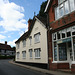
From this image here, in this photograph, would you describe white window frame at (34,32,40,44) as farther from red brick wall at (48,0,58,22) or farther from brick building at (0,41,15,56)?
brick building at (0,41,15,56)

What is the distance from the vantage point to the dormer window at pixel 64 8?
12.3 meters

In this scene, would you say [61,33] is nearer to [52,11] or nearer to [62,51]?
[62,51]

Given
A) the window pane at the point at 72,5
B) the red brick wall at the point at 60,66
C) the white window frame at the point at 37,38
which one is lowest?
the red brick wall at the point at 60,66

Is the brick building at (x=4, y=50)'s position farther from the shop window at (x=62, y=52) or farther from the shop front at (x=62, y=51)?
the shop window at (x=62, y=52)

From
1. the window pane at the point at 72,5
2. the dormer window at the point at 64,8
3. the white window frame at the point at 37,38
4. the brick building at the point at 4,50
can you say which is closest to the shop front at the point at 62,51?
the dormer window at the point at 64,8

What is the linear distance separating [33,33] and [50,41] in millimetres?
6351

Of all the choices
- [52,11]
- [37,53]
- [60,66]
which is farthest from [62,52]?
[37,53]

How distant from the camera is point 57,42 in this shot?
46.4 feet

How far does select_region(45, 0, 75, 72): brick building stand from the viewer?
12.3m

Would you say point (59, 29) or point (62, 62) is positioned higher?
point (59, 29)

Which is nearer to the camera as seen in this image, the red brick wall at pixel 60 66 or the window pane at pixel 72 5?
the window pane at pixel 72 5

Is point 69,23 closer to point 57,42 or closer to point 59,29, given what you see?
point 59,29

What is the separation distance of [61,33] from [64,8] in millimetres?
2796

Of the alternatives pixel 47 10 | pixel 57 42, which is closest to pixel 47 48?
pixel 57 42
